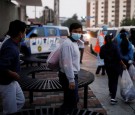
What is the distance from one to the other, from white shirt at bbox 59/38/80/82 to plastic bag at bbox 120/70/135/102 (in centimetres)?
242

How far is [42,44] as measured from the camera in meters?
13.8

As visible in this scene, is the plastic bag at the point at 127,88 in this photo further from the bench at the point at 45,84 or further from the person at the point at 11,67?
the person at the point at 11,67

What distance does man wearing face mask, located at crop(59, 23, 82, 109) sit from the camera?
405 cm

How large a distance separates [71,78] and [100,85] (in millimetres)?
Answer: 4432

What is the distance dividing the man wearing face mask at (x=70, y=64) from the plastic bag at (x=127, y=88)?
7.01 ft

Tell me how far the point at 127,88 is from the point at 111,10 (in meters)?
132

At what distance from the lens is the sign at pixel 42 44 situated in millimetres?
13320

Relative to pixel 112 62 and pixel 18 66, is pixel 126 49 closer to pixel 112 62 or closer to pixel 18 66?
pixel 112 62

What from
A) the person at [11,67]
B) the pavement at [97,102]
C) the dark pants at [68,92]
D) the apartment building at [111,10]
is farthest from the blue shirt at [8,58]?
the apartment building at [111,10]

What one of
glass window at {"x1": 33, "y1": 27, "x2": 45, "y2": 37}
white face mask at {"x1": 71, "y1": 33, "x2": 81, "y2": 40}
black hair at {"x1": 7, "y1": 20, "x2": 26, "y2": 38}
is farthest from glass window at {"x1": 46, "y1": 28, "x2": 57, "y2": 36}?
black hair at {"x1": 7, "y1": 20, "x2": 26, "y2": 38}

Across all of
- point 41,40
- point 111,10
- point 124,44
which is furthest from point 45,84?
point 111,10

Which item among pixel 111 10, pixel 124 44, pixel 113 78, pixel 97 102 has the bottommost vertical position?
pixel 97 102

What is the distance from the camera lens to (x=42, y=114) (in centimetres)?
344

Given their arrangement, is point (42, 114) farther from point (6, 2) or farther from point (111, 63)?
point (6, 2)
